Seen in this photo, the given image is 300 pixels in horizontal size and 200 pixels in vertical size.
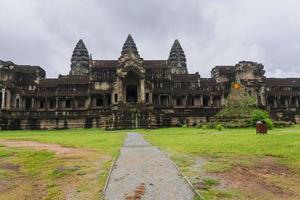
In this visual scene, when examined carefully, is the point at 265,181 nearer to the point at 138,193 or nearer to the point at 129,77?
the point at 138,193

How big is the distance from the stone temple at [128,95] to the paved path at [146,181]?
124ft

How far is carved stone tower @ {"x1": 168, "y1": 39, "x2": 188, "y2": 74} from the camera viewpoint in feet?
324

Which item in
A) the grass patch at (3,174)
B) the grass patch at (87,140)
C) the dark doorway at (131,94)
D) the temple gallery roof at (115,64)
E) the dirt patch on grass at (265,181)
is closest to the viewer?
the dirt patch on grass at (265,181)

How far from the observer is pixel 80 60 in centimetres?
9950

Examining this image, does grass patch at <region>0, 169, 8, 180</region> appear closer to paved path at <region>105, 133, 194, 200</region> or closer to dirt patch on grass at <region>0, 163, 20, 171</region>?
dirt patch on grass at <region>0, 163, 20, 171</region>

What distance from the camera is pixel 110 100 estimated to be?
2672 inches

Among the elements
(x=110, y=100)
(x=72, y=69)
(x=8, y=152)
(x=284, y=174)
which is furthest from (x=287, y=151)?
(x=72, y=69)

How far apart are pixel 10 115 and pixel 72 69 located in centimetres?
4049

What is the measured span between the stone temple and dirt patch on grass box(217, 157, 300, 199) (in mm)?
38904

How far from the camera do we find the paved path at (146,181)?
10.2m

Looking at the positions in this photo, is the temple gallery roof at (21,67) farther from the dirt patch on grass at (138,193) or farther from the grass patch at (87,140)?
the dirt patch on grass at (138,193)

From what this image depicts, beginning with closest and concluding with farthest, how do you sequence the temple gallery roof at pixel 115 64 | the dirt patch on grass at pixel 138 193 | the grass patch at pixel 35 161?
the dirt patch on grass at pixel 138 193 → the grass patch at pixel 35 161 → the temple gallery roof at pixel 115 64

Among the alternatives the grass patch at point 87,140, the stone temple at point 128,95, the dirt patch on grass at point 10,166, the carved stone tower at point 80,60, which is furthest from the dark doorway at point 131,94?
the dirt patch on grass at point 10,166

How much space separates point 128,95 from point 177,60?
35.2m
